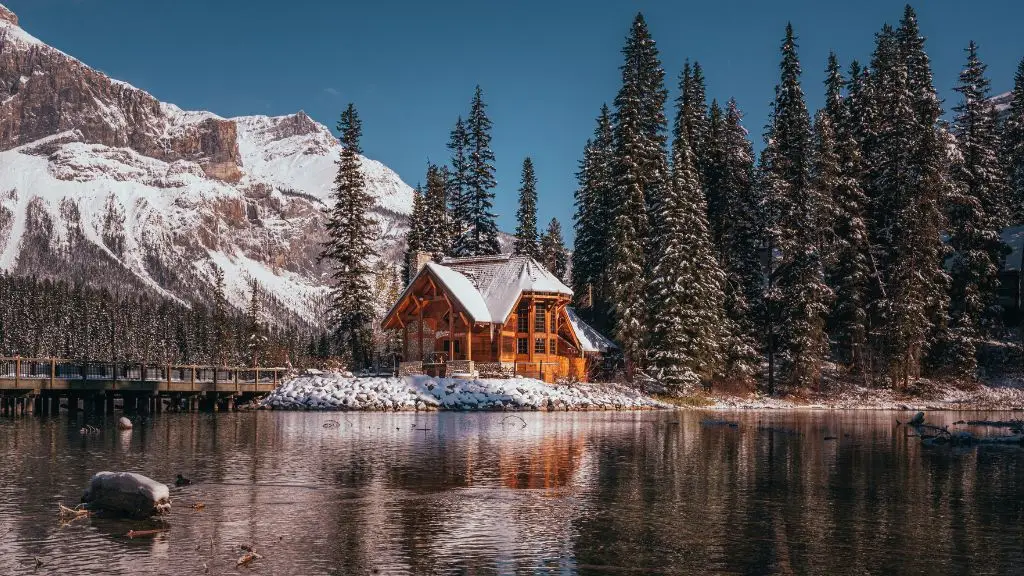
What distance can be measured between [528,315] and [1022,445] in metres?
34.6

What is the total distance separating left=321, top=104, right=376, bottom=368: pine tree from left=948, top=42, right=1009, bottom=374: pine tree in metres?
39.7

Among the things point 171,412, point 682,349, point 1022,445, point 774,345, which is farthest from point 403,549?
point 774,345

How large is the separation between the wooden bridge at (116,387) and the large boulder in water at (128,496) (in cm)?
2975

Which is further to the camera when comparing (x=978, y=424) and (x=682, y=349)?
(x=682, y=349)

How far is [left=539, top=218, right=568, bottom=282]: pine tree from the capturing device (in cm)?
9362

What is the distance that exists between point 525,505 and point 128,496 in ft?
23.3

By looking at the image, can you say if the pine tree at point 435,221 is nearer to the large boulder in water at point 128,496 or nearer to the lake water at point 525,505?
the lake water at point 525,505

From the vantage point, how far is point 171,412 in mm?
48844

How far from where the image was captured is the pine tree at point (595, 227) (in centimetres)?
7338

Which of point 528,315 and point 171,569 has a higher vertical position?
point 528,315

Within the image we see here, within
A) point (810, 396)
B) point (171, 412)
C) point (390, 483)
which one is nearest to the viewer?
point (390, 483)

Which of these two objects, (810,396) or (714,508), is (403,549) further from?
(810,396)

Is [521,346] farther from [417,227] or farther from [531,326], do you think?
[417,227]

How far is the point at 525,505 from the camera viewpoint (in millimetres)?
17484
